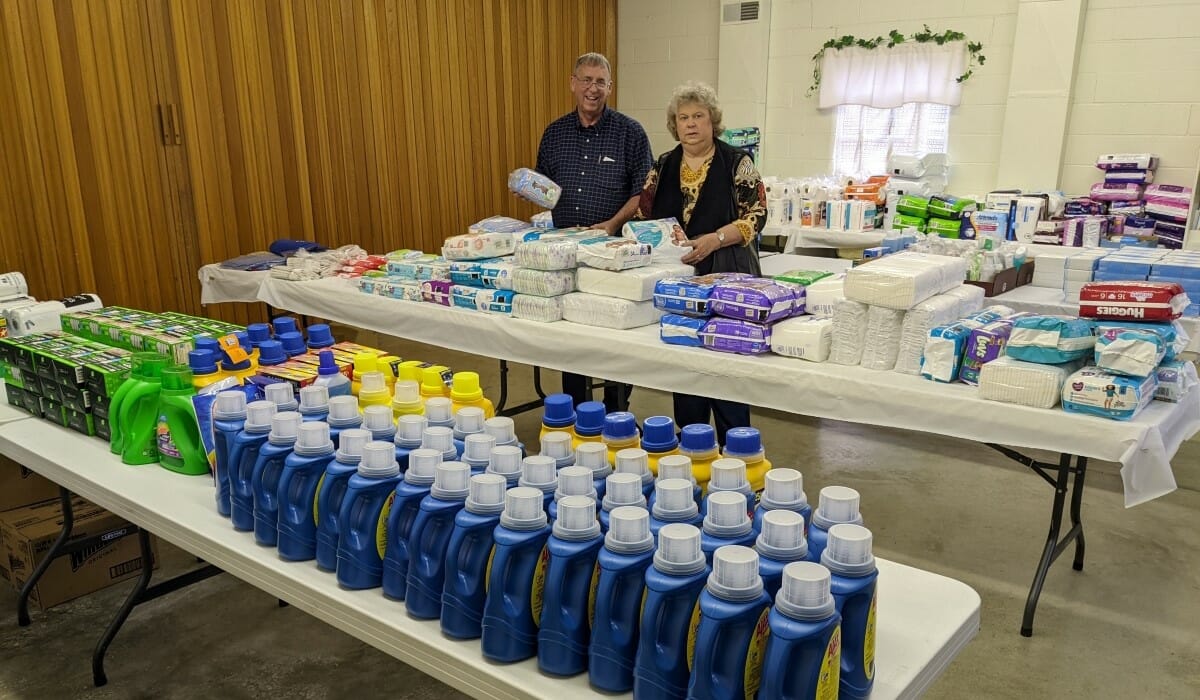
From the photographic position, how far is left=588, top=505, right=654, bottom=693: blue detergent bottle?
1045mm

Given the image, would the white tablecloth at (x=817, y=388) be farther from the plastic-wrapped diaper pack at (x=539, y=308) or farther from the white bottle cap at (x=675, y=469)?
the white bottle cap at (x=675, y=469)

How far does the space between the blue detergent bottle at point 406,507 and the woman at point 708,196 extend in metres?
1.99

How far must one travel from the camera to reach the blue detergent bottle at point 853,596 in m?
1.01

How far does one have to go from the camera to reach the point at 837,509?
3.68ft

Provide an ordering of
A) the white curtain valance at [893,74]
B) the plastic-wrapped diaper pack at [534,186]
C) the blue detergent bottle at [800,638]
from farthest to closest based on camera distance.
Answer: the white curtain valance at [893,74], the plastic-wrapped diaper pack at [534,186], the blue detergent bottle at [800,638]

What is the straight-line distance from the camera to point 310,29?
5.41 metres

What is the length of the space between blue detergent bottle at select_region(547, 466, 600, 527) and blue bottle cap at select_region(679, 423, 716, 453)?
0.26 meters

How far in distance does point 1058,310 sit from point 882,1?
4.03m

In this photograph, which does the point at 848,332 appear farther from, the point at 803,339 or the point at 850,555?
the point at 850,555

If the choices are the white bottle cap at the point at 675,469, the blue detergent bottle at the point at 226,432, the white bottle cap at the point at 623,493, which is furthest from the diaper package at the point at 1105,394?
the blue detergent bottle at the point at 226,432

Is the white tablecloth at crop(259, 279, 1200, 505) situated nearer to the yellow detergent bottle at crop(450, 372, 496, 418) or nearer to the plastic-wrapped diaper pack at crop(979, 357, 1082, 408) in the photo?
the plastic-wrapped diaper pack at crop(979, 357, 1082, 408)

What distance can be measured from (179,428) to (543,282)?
1.36m

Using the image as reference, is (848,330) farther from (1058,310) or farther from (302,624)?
(302,624)

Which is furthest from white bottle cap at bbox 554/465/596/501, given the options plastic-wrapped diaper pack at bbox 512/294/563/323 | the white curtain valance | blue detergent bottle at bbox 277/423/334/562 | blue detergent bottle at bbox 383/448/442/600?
the white curtain valance
